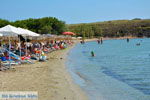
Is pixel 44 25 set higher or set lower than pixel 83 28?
higher

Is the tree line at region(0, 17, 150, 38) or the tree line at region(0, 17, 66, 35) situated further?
the tree line at region(0, 17, 150, 38)

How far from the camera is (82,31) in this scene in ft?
401

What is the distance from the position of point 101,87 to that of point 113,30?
148 metres

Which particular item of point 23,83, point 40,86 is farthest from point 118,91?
point 23,83

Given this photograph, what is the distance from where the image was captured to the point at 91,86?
36.8 ft

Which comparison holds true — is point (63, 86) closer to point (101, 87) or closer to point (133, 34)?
point (101, 87)

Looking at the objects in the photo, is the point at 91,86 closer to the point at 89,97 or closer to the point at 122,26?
the point at 89,97

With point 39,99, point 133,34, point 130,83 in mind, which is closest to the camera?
point 39,99

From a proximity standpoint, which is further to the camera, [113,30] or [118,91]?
[113,30]

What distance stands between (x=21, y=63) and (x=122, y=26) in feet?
498

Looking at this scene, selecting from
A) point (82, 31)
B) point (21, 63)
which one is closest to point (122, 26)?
point (82, 31)

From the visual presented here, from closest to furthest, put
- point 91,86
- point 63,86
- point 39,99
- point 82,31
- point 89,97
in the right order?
point 39,99, point 89,97, point 63,86, point 91,86, point 82,31

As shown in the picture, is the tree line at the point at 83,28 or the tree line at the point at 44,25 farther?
the tree line at the point at 83,28

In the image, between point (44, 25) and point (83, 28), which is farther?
point (83, 28)
